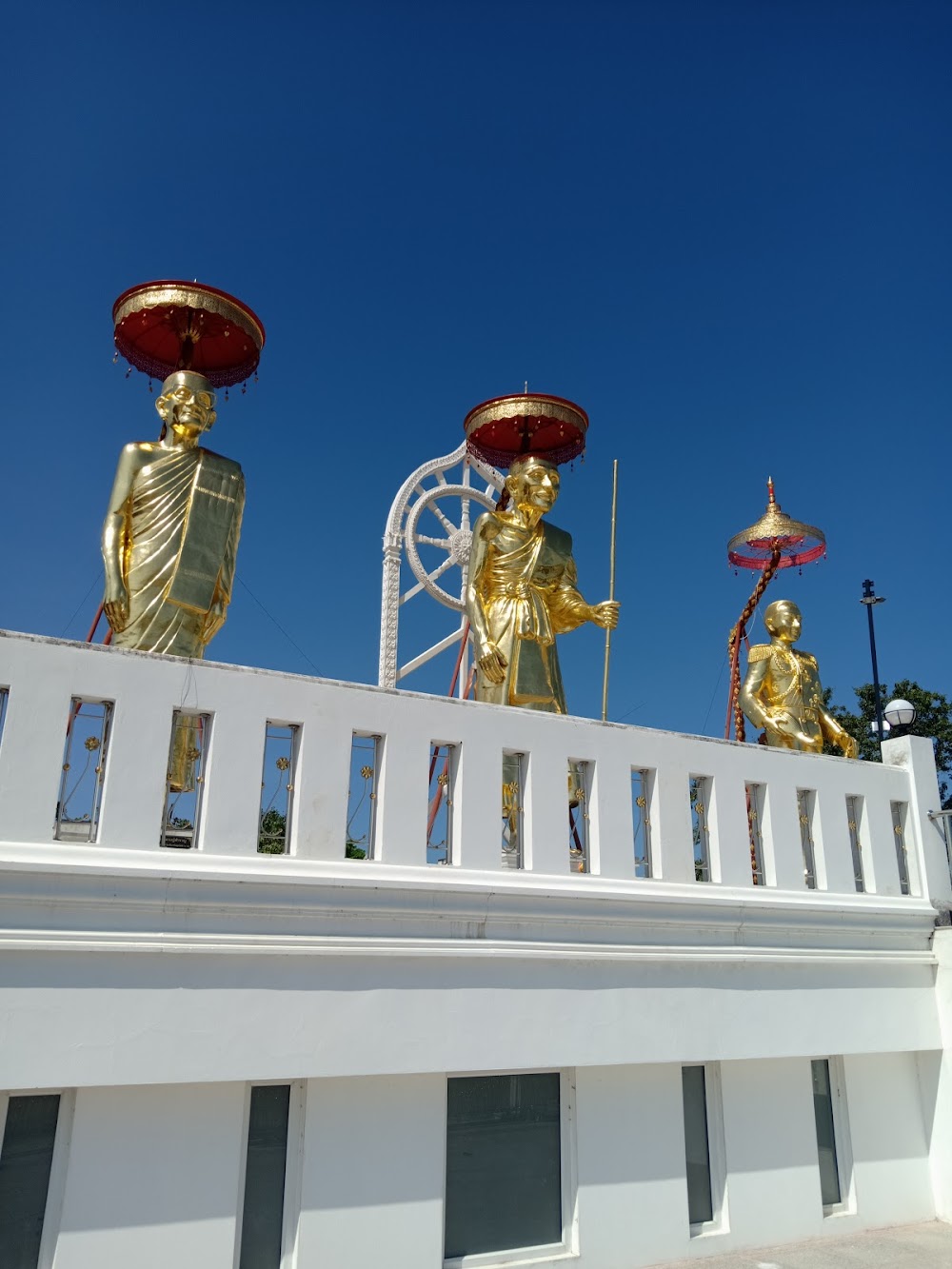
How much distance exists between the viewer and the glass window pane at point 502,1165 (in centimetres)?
546

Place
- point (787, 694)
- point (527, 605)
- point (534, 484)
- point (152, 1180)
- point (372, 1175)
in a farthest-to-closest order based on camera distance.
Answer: point (787, 694), point (534, 484), point (527, 605), point (372, 1175), point (152, 1180)

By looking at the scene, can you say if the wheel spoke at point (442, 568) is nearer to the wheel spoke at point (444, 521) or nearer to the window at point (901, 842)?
the wheel spoke at point (444, 521)

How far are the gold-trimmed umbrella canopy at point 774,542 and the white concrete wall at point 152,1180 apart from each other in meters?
7.41

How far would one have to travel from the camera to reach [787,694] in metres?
8.98

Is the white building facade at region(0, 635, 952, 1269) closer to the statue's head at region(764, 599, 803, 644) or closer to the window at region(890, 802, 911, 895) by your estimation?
the window at region(890, 802, 911, 895)

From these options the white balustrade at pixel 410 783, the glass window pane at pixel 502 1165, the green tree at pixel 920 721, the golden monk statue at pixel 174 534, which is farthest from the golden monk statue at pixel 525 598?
the green tree at pixel 920 721

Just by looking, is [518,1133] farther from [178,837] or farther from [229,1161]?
[178,837]

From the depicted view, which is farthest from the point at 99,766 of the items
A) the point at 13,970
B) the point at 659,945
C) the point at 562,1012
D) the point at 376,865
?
the point at 659,945

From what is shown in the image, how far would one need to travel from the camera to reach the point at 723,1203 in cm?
626

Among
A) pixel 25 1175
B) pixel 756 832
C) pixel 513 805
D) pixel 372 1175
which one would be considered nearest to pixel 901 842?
pixel 756 832

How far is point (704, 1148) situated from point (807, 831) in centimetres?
226

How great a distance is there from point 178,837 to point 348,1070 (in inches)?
55.3

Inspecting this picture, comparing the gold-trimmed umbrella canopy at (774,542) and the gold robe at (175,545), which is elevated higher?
the gold-trimmed umbrella canopy at (774,542)

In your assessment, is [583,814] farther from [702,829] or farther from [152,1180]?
[152,1180]
